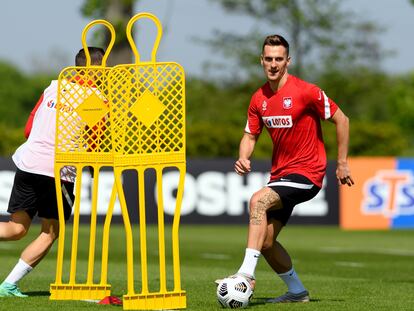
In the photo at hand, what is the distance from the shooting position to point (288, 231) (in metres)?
26.5

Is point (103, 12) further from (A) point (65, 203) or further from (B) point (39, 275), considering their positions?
(A) point (65, 203)

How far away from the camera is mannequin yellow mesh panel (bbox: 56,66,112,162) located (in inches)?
380

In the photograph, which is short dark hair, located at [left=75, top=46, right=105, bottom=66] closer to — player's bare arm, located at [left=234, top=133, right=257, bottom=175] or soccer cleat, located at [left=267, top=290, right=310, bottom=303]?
player's bare arm, located at [left=234, top=133, right=257, bottom=175]

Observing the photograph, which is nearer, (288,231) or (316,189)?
(316,189)

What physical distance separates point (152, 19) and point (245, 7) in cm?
4131

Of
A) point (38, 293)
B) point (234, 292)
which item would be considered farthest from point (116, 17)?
point (234, 292)

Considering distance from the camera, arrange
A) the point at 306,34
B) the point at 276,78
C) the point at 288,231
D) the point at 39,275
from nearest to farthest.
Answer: the point at 276,78, the point at 39,275, the point at 288,231, the point at 306,34

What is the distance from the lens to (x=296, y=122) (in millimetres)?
9719

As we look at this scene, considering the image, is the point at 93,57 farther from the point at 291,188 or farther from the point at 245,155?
the point at 291,188

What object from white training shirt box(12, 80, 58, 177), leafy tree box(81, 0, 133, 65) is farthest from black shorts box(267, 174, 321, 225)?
leafy tree box(81, 0, 133, 65)

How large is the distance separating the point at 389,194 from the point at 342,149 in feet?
57.8

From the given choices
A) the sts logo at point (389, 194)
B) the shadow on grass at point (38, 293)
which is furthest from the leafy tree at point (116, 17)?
the shadow on grass at point (38, 293)

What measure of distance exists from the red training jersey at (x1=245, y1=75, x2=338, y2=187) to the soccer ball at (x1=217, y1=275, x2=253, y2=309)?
44.6 inches

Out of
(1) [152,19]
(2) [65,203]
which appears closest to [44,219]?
(2) [65,203]
